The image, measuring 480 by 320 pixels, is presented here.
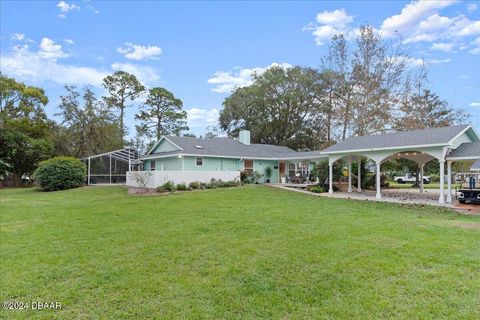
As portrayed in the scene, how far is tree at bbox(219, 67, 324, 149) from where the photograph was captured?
35.2m

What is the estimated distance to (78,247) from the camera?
607cm

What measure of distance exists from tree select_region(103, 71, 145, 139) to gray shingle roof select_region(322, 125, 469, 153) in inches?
1095

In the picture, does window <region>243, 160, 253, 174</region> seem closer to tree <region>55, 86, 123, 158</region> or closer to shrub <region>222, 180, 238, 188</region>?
shrub <region>222, 180, 238, 188</region>

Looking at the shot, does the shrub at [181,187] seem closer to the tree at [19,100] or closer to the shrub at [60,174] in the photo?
the shrub at [60,174]

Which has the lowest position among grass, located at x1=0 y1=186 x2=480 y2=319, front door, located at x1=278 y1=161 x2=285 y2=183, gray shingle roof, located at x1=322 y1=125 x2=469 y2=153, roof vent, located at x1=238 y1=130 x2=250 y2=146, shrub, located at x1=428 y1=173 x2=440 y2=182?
grass, located at x1=0 y1=186 x2=480 y2=319

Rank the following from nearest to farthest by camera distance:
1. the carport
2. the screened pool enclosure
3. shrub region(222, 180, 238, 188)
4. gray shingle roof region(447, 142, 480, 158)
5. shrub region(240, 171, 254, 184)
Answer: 1. gray shingle roof region(447, 142, 480, 158)
2. the carport
3. shrub region(222, 180, 238, 188)
4. shrub region(240, 171, 254, 184)
5. the screened pool enclosure

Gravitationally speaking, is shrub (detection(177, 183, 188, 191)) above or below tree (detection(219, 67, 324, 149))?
below

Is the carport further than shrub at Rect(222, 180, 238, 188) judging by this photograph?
No

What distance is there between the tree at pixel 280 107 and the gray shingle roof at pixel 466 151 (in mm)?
21134

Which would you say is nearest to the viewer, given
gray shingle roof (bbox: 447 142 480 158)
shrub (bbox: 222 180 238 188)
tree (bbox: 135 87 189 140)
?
gray shingle roof (bbox: 447 142 480 158)

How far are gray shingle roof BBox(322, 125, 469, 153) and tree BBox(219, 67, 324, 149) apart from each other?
17250mm

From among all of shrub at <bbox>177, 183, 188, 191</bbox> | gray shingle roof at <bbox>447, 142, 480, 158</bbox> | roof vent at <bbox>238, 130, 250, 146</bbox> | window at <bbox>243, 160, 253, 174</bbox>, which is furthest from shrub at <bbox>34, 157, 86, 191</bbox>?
gray shingle roof at <bbox>447, 142, 480, 158</bbox>

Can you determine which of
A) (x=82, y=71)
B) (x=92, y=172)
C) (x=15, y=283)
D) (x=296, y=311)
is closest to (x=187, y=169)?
(x=92, y=172)

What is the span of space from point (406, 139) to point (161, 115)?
3074 centimetres
